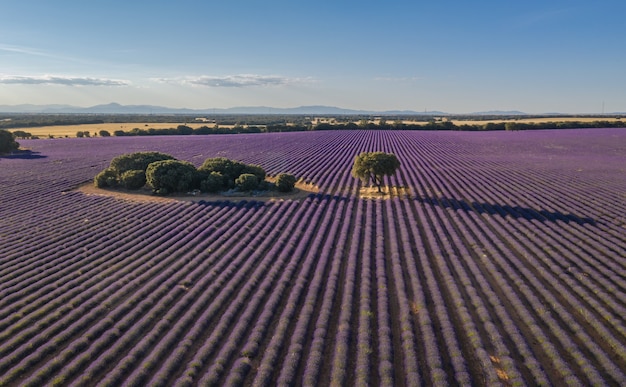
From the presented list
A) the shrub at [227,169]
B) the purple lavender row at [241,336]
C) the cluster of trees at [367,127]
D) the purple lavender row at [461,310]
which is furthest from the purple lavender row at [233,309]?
the cluster of trees at [367,127]

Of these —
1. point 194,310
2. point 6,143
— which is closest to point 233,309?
point 194,310

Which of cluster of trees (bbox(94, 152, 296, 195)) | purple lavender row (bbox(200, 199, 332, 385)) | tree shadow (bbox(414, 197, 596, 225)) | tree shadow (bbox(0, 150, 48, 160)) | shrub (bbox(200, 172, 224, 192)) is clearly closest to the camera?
purple lavender row (bbox(200, 199, 332, 385))

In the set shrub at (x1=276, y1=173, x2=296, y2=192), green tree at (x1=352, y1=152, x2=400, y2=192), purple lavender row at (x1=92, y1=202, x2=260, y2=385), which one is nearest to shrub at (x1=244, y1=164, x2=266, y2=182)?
shrub at (x1=276, y1=173, x2=296, y2=192)

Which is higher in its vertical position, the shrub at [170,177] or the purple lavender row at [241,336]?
the shrub at [170,177]

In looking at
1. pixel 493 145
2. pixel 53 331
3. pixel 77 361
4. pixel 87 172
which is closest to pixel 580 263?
pixel 77 361

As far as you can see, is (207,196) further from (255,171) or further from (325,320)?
(325,320)

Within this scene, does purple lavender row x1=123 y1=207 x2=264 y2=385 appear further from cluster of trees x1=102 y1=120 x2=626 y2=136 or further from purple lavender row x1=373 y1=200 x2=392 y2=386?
cluster of trees x1=102 y1=120 x2=626 y2=136

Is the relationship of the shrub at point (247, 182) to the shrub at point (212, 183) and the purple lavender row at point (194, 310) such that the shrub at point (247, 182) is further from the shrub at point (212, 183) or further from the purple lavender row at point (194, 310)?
the purple lavender row at point (194, 310)
